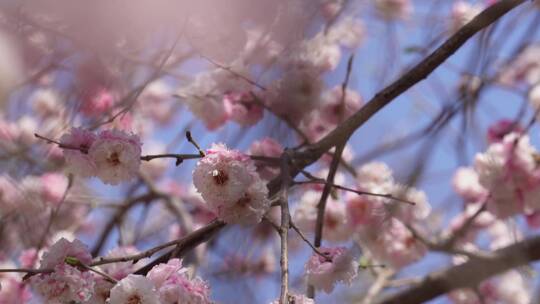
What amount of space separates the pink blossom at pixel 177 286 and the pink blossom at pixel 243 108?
2.85ft

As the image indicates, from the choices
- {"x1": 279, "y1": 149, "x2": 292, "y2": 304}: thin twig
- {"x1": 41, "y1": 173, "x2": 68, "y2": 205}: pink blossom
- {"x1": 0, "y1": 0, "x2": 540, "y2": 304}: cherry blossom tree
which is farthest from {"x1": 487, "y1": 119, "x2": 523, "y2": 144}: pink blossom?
{"x1": 41, "y1": 173, "x2": 68, "y2": 205}: pink blossom

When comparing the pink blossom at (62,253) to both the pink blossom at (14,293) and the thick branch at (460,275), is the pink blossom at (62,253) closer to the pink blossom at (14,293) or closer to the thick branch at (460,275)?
the pink blossom at (14,293)

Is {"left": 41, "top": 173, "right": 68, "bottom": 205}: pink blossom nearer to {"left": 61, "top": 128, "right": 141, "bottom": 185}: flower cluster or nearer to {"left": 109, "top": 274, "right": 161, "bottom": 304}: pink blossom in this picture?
{"left": 61, "top": 128, "right": 141, "bottom": 185}: flower cluster

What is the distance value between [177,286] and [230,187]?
9.7 inches

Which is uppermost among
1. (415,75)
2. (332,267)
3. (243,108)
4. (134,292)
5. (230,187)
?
(243,108)

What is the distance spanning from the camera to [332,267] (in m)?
1.28

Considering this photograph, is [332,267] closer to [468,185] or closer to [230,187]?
[230,187]

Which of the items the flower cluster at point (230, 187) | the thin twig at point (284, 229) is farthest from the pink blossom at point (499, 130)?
the flower cluster at point (230, 187)

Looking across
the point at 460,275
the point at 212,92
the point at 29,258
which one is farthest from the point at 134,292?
the point at 460,275

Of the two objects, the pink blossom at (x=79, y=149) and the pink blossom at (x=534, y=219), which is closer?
the pink blossom at (x=79, y=149)

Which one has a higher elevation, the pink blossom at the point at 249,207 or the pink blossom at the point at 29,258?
the pink blossom at the point at 29,258

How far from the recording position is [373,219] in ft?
6.65

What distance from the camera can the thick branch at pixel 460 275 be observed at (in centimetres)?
170

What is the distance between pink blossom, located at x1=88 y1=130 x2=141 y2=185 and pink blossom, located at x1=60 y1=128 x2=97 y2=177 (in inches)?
0.4
